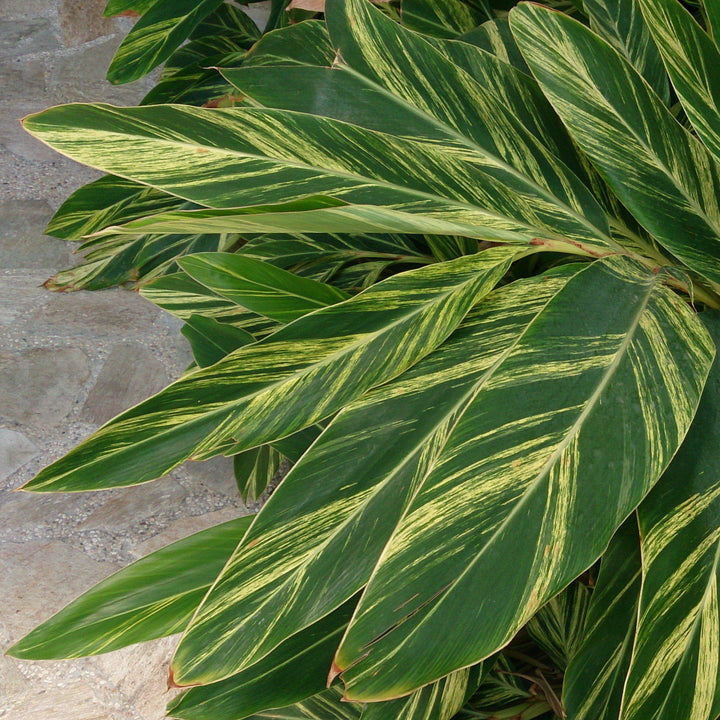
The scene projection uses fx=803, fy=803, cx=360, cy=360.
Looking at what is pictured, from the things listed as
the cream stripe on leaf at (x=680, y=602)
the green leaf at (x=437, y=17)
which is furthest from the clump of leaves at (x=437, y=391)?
the green leaf at (x=437, y=17)

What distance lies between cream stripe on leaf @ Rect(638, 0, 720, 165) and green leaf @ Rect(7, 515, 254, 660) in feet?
1.52

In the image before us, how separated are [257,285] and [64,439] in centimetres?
84

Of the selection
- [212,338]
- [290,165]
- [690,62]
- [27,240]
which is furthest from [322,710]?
[27,240]

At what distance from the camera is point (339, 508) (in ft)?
1.63

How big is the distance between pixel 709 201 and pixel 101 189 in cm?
88

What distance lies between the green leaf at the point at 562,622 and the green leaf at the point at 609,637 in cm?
17

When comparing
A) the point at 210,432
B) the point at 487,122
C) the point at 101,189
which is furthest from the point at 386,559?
the point at 101,189

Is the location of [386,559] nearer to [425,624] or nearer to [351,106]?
[425,624]

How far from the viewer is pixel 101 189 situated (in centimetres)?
121

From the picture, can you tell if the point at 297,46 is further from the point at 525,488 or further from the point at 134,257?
the point at 525,488

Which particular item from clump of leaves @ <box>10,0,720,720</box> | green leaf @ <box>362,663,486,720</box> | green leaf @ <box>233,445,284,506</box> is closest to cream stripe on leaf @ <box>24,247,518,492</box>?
clump of leaves @ <box>10,0,720,720</box>

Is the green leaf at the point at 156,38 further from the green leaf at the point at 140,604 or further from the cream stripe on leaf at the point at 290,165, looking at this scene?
the green leaf at the point at 140,604

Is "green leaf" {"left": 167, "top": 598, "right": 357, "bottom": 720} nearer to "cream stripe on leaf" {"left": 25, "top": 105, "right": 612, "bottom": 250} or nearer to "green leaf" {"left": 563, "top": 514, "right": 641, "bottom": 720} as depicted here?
"green leaf" {"left": 563, "top": 514, "right": 641, "bottom": 720}

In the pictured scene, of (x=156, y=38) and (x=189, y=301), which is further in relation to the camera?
(x=156, y=38)
